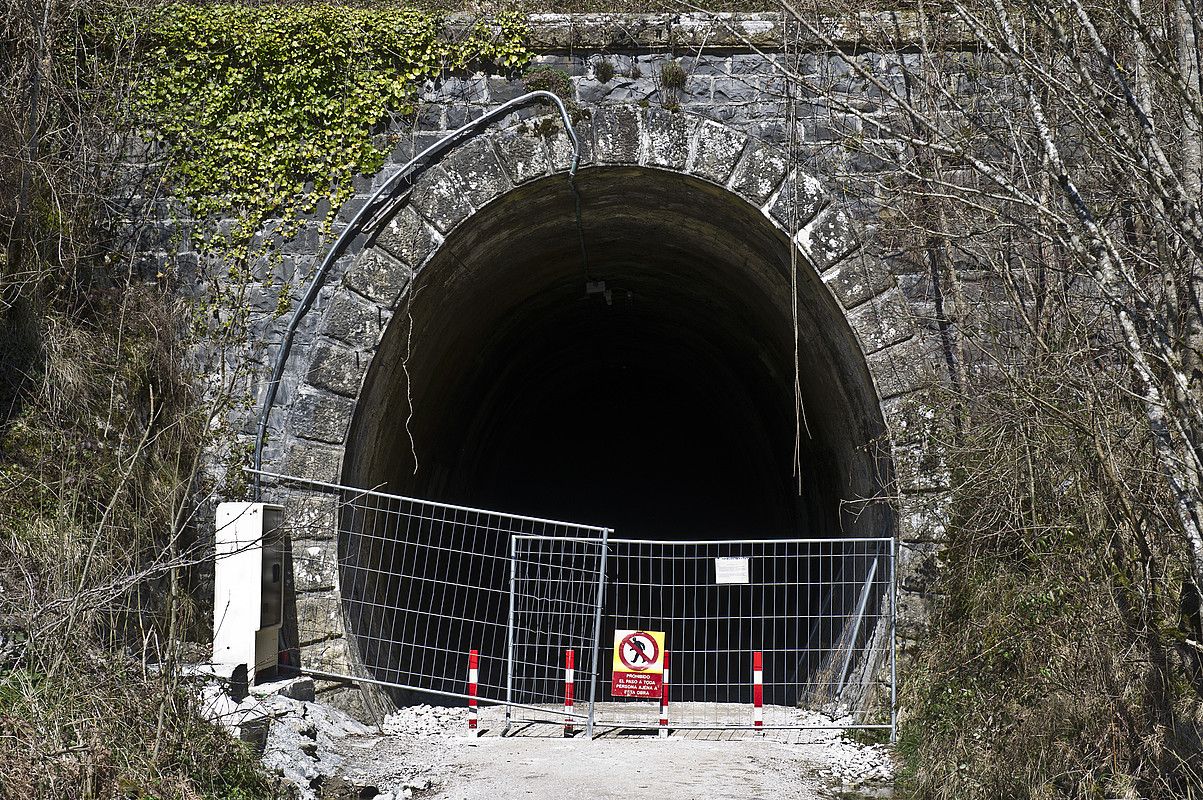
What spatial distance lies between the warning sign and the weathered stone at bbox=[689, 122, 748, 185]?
10.1 ft

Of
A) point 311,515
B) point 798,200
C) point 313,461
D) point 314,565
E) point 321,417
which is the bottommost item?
point 314,565

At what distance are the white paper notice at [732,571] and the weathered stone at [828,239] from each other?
6.58 ft

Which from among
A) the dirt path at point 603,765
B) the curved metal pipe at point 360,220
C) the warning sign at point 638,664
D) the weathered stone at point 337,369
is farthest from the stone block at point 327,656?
the warning sign at point 638,664

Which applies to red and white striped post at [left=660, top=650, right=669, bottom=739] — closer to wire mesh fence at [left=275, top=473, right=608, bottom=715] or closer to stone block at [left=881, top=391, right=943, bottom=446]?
wire mesh fence at [left=275, top=473, right=608, bottom=715]

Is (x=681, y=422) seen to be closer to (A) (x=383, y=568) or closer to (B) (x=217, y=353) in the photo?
(A) (x=383, y=568)

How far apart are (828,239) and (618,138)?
1.50 m

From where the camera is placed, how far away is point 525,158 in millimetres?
7207

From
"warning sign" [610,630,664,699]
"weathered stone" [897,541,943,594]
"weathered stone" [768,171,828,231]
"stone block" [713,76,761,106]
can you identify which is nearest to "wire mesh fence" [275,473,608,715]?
"warning sign" [610,630,664,699]

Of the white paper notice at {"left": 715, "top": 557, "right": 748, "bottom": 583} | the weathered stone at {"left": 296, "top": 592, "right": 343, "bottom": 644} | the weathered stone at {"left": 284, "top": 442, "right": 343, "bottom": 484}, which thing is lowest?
the weathered stone at {"left": 296, "top": 592, "right": 343, "bottom": 644}

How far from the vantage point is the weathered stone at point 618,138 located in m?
7.20

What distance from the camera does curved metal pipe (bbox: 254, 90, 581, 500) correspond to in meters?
7.14

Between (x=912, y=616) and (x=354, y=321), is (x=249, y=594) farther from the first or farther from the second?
(x=912, y=616)

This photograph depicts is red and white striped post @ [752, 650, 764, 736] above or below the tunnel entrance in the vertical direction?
below

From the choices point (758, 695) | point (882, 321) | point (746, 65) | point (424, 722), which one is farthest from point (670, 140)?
point (424, 722)
